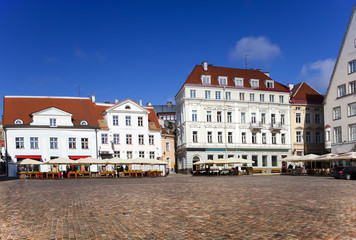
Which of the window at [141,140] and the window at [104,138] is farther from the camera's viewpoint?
the window at [141,140]

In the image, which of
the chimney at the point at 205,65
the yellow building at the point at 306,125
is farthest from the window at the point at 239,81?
the yellow building at the point at 306,125

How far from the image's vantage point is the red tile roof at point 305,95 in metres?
61.1

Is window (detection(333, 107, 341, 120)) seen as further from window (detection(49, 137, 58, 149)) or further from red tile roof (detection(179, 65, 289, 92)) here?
window (detection(49, 137, 58, 149))

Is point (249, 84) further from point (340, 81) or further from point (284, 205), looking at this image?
point (284, 205)

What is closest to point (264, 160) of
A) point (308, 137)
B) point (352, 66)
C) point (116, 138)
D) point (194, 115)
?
point (308, 137)

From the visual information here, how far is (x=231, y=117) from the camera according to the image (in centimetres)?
5750

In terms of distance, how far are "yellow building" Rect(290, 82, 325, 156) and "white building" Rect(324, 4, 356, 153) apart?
6.85 meters

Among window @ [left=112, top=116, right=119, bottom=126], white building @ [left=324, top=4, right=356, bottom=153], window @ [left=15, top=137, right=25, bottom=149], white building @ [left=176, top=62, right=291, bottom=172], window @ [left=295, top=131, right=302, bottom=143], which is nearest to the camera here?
window @ [left=15, top=137, right=25, bottom=149]

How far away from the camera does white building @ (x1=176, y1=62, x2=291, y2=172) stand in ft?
182

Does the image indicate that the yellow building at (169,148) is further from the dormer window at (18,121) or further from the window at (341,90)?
the window at (341,90)

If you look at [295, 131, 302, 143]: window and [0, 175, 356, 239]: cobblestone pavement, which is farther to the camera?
[295, 131, 302, 143]: window

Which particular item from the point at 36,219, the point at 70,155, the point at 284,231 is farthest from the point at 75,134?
the point at 284,231

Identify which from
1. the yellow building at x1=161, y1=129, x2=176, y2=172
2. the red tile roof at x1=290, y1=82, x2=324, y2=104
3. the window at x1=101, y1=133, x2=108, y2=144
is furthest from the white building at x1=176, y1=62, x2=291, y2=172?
the window at x1=101, y1=133, x2=108, y2=144

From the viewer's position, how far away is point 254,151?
58.0 meters
